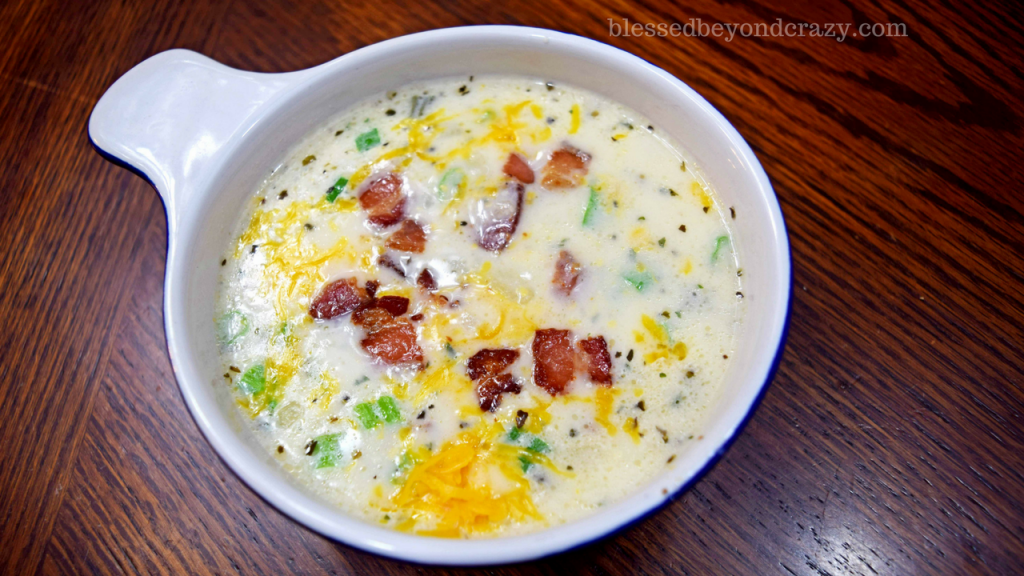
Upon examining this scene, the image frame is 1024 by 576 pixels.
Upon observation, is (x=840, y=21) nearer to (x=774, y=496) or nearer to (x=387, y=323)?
(x=774, y=496)

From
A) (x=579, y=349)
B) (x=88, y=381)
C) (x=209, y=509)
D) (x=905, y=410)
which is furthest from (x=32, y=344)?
(x=905, y=410)

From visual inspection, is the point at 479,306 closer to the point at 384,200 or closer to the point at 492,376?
the point at 492,376

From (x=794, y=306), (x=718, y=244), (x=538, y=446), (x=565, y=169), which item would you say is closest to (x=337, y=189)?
(x=565, y=169)

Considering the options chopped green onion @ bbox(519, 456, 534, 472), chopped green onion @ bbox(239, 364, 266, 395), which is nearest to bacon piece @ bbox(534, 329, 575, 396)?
chopped green onion @ bbox(519, 456, 534, 472)

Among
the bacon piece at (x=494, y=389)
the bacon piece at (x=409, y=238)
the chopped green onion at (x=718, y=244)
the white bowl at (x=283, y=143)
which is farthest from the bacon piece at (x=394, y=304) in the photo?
the chopped green onion at (x=718, y=244)

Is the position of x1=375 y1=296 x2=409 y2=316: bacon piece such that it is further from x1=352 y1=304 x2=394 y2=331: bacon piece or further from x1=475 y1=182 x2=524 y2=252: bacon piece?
x1=475 y1=182 x2=524 y2=252: bacon piece
